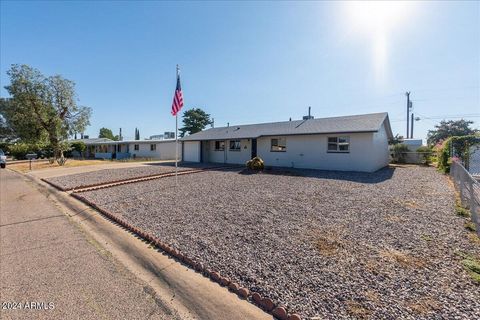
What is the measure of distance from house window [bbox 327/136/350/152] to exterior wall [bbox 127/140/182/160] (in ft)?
66.2

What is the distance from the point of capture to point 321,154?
1581cm

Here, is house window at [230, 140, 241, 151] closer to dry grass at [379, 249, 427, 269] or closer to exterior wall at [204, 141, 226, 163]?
exterior wall at [204, 141, 226, 163]

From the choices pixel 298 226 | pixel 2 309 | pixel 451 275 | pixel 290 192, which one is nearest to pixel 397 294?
pixel 451 275

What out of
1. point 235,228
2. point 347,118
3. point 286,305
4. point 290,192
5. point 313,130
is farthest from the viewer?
point 347,118

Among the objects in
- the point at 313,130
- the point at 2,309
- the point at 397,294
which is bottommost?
the point at 2,309

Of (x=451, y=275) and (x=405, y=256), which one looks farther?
(x=405, y=256)

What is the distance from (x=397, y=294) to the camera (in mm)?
2777

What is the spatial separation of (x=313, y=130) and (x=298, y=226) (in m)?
12.1

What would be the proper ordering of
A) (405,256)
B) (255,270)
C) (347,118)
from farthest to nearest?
(347,118) < (405,256) < (255,270)

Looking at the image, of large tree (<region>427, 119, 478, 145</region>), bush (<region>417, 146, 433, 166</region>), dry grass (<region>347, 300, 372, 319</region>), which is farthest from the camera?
large tree (<region>427, 119, 478, 145</region>)

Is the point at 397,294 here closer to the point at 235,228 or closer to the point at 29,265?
the point at 235,228

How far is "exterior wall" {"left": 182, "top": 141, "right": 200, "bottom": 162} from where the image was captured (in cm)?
2360

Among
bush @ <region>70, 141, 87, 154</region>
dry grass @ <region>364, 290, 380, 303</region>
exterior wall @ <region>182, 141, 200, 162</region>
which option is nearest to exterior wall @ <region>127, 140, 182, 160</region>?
exterior wall @ <region>182, 141, 200, 162</region>

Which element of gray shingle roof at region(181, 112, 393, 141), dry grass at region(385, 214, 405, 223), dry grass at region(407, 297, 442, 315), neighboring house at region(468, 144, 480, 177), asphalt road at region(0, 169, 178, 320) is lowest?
asphalt road at region(0, 169, 178, 320)
